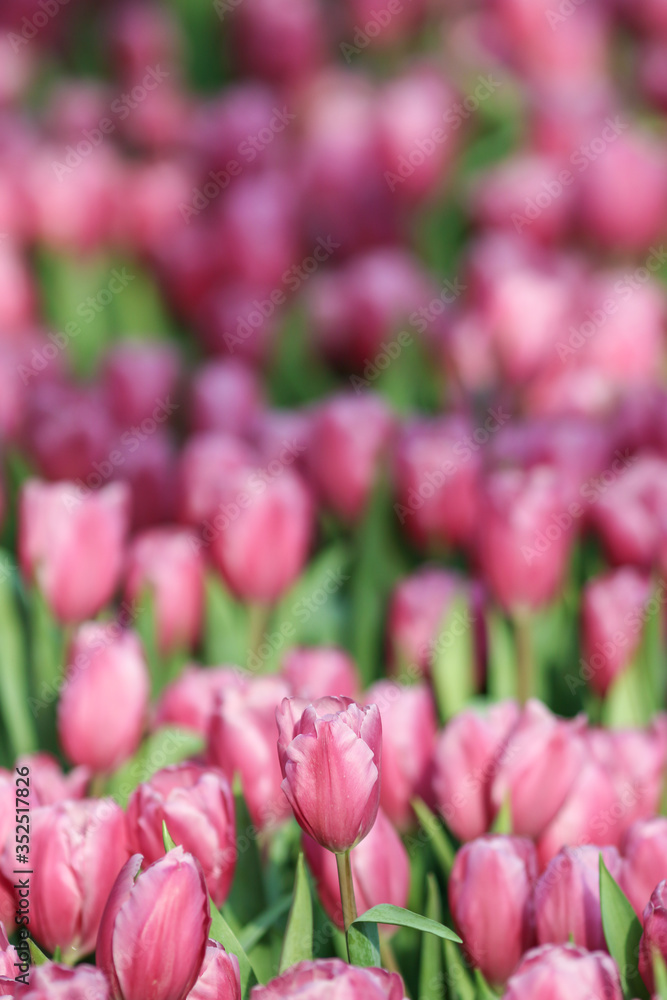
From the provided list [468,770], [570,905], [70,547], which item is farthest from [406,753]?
[70,547]

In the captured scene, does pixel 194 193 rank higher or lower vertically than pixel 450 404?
higher

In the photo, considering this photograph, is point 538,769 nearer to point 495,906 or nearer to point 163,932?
point 495,906

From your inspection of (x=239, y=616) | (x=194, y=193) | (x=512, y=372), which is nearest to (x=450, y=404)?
(x=512, y=372)

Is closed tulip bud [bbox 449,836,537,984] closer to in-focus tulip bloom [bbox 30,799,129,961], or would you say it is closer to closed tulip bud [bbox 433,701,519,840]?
closed tulip bud [bbox 433,701,519,840]

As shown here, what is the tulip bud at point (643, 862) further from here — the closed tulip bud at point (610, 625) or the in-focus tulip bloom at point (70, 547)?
the in-focus tulip bloom at point (70, 547)

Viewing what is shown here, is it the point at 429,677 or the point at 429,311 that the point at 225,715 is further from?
the point at 429,311
